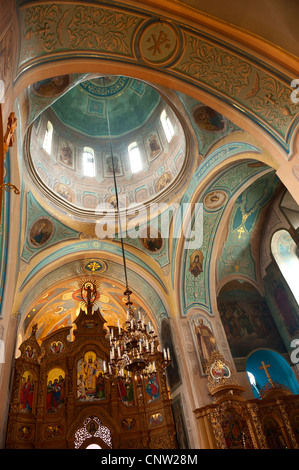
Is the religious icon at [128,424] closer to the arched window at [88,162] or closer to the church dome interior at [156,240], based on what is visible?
the church dome interior at [156,240]

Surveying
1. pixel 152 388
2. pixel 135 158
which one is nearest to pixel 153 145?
pixel 135 158

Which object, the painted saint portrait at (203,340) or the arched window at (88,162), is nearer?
the painted saint portrait at (203,340)

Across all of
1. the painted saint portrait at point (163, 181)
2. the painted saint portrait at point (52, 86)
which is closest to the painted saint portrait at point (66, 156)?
the painted saint portrait at point (163, 181)

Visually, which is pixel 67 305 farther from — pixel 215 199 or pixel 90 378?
pixel 215 199

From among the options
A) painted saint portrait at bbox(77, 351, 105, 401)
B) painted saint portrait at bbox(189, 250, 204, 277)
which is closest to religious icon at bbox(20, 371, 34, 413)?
painted saint portrait at bbox(77, 351, 105, 401)

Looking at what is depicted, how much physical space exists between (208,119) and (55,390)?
11.3m

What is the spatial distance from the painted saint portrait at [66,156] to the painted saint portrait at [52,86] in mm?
5918

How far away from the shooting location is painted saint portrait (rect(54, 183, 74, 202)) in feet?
40.3

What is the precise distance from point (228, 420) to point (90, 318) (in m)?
6.90

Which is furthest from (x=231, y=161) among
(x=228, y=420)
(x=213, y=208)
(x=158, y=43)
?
(x=228, y=420)

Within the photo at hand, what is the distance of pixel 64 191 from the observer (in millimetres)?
12531

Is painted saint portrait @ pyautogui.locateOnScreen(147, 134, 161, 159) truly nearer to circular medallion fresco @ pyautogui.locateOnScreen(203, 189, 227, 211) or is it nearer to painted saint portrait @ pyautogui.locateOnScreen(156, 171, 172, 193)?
painted saint portrait @ pyautogui.locateOnScreen(156, 171, 172, 193)

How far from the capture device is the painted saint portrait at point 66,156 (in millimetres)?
13201

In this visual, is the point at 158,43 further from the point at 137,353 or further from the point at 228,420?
the point at 228,420
